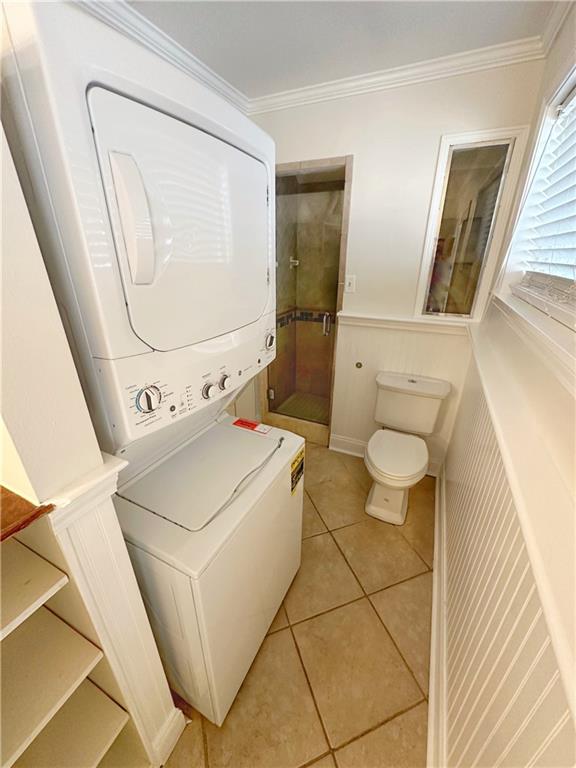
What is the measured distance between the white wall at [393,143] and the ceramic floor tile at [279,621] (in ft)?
5.68

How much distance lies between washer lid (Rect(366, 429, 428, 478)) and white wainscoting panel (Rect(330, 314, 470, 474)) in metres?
0.34

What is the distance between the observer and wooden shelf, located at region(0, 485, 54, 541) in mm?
470

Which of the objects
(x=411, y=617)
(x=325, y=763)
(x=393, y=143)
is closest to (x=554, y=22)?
(x=393, y=143)

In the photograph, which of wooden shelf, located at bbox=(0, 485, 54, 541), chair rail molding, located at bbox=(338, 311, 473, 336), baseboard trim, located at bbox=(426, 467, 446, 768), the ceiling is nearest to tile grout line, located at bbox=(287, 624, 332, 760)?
baseboard trim, located at bbox=(426, 467, 446, 768)

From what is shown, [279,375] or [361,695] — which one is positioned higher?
[279,375]

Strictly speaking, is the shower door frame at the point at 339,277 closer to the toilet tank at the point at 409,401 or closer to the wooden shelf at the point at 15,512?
the toilet tank at the point at 409,401

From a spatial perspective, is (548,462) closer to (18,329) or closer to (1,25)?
A: (18,329)

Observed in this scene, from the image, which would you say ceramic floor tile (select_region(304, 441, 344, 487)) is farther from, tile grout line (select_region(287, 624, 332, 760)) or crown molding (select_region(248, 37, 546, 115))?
crown molding (select_region(248, 37, 546, 115))

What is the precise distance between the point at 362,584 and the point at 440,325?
1.50m

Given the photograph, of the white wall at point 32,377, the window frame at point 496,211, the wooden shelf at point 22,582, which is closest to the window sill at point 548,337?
the window frame at point 496,211

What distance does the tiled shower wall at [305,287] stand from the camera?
101 inches

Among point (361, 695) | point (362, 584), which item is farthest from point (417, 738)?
point (362, 584)

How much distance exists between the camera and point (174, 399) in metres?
0.74

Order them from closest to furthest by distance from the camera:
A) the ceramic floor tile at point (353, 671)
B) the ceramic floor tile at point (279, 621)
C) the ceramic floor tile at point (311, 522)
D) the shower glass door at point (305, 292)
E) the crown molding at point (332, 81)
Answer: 1. the ceramic floor tile at point (353, 671)
2. the crown molding at point (332, 81)
3. the ceramic floor tile at point (279, 621)
4. the ceramic floor tile at point (311, 522)
5. the shower glass door at point (305, 292)
